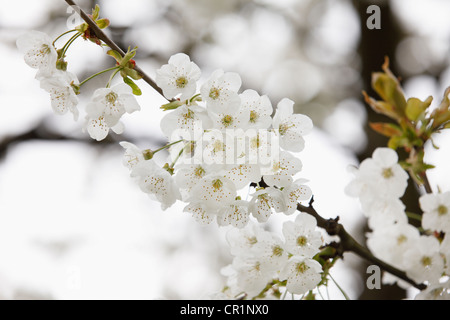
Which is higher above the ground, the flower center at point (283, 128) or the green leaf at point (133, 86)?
the green leaf at point (133, 86)

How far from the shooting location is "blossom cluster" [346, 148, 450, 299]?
0.81 meters

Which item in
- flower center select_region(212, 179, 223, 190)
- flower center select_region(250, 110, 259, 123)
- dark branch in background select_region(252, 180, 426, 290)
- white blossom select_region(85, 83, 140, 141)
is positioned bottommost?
dark branch in background select_region(252, 180, 426, 290)

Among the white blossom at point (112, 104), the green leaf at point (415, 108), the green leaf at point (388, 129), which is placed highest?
the white blossom at point (112, 104)

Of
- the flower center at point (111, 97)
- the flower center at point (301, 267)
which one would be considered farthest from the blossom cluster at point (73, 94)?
the flower center at point (301, 267)

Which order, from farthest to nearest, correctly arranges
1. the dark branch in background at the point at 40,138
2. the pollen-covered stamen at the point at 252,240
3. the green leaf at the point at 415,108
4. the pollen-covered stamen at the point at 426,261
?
the dark branch in background at the point at 40,138, the pollen-covered stamen at the point at 252,240, the pollen-covered stamen at the point at 426,261, the green leaf at the point at 415,108

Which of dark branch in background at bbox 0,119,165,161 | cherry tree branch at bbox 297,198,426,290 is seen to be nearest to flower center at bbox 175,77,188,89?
cherry tree branch at bbox 297,198,426,290

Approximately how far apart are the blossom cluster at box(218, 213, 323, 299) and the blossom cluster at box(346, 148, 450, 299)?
4.9 inches

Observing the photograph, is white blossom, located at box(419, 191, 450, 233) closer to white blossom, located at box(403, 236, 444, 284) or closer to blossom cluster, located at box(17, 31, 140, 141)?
white blossom, located at box(403, 236, 444, 284)

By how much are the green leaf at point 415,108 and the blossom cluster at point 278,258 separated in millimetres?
282

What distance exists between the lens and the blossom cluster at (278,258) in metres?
0.87

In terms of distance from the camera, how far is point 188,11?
3604 millimetres

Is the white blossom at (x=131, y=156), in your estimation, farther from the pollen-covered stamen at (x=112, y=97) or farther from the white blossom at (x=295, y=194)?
the white blossom at (x=295, y=194)

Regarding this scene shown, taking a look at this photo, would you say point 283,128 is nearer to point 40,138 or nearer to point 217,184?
point 217,184

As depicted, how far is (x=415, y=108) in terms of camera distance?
747mm
